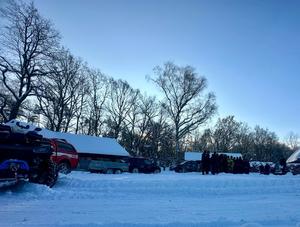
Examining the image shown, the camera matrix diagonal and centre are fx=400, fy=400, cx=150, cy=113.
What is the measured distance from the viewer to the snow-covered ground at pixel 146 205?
8.38 meters

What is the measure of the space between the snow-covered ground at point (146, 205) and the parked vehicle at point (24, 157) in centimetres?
56

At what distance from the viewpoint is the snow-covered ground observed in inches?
330

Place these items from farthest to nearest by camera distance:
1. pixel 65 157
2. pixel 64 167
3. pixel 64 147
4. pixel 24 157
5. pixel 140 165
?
pixel 140 165 → pixel 64 147 → pixel 65 157 → pixel 64 167 → pixel 24 157

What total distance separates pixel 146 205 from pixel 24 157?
14.5 ft

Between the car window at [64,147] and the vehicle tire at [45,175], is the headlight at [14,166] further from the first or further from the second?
the car window at [64,147]

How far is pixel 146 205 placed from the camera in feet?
36.3

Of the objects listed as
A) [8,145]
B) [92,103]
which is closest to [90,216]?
[8,145]

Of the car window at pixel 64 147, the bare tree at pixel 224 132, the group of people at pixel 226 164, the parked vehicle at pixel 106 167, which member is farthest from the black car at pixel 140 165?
the bare tree at pixel 224 132

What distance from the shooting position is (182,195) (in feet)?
47.3

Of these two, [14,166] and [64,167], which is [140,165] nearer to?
[64,167]

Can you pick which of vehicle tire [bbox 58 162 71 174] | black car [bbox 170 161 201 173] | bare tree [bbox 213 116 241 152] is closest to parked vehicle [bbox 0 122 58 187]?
vehicle tire [bbox 58 162 71 174]

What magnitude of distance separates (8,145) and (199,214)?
6.33 meters

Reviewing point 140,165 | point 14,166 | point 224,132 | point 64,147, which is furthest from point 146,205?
point 224,132

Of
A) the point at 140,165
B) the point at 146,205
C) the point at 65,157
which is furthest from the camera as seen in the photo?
the point at 140,165
